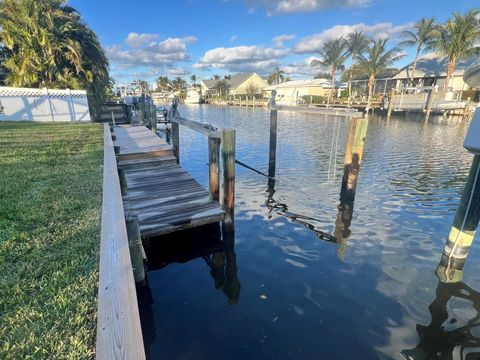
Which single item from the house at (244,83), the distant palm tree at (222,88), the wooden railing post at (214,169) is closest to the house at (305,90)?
the house at (244,83)

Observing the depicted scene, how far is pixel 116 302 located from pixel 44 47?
22101 mm

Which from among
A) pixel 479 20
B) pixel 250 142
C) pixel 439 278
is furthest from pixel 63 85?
pixel 479 20

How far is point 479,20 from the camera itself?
2752 centimetres

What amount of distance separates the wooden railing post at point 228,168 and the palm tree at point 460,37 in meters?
33.4

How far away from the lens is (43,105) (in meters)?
17.5

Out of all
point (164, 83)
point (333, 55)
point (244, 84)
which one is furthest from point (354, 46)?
point (164, 83)

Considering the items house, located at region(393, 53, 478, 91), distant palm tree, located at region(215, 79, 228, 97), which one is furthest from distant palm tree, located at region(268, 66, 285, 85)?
house, located at region(393, 53, 478, 91)

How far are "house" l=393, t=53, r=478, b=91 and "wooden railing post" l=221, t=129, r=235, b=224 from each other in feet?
127

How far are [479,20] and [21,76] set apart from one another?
4058 cm

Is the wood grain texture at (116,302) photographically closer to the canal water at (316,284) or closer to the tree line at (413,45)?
the canal water at (316,284)

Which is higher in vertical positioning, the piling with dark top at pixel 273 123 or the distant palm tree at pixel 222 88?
the distant palm tree at pixel 222 88

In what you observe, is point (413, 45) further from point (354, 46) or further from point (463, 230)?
point (463, 230)

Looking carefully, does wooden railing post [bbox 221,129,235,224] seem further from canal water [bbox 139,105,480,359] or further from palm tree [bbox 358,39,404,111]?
palm tree [bbox 358,39,404,111]

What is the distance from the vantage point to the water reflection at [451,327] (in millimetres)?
3242
